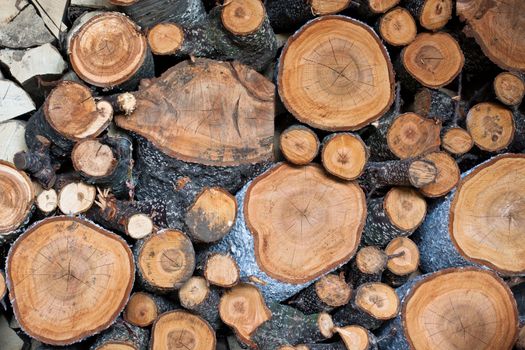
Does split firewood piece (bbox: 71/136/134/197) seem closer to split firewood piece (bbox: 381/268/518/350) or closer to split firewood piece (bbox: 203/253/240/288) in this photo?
split firewood piece (bbox: 203/253/240/288)

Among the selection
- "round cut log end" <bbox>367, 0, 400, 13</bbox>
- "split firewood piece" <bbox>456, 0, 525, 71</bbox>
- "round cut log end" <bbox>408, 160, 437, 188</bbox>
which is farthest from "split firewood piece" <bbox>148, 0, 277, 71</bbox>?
"split firewood piece" <bbox>456, 0, 525, 71</bbox>

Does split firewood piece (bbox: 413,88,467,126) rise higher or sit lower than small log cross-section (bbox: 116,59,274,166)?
lower

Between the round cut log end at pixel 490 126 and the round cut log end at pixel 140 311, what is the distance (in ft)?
5.28

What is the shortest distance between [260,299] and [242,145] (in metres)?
0.63

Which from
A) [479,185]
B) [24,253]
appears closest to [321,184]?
[479,185]

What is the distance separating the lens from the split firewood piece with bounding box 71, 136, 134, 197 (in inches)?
83.4

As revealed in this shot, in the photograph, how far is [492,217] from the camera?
2.51m

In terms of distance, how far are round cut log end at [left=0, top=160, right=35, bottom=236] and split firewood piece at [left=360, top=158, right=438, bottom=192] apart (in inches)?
54.3

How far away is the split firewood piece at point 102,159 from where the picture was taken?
2.12 m

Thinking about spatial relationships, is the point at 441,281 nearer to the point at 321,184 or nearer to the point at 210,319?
the point at 321,184

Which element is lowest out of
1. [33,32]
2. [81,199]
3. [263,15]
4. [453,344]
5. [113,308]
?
[453,344]

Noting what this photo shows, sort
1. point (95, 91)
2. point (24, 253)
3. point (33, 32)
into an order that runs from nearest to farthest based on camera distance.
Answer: point (24, 253) → point (95, 91) → point (33, 32)

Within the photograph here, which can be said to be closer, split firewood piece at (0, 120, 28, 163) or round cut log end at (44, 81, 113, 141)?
round cut log end at (44, 81, 113, 141)

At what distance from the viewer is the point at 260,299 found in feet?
7.80
